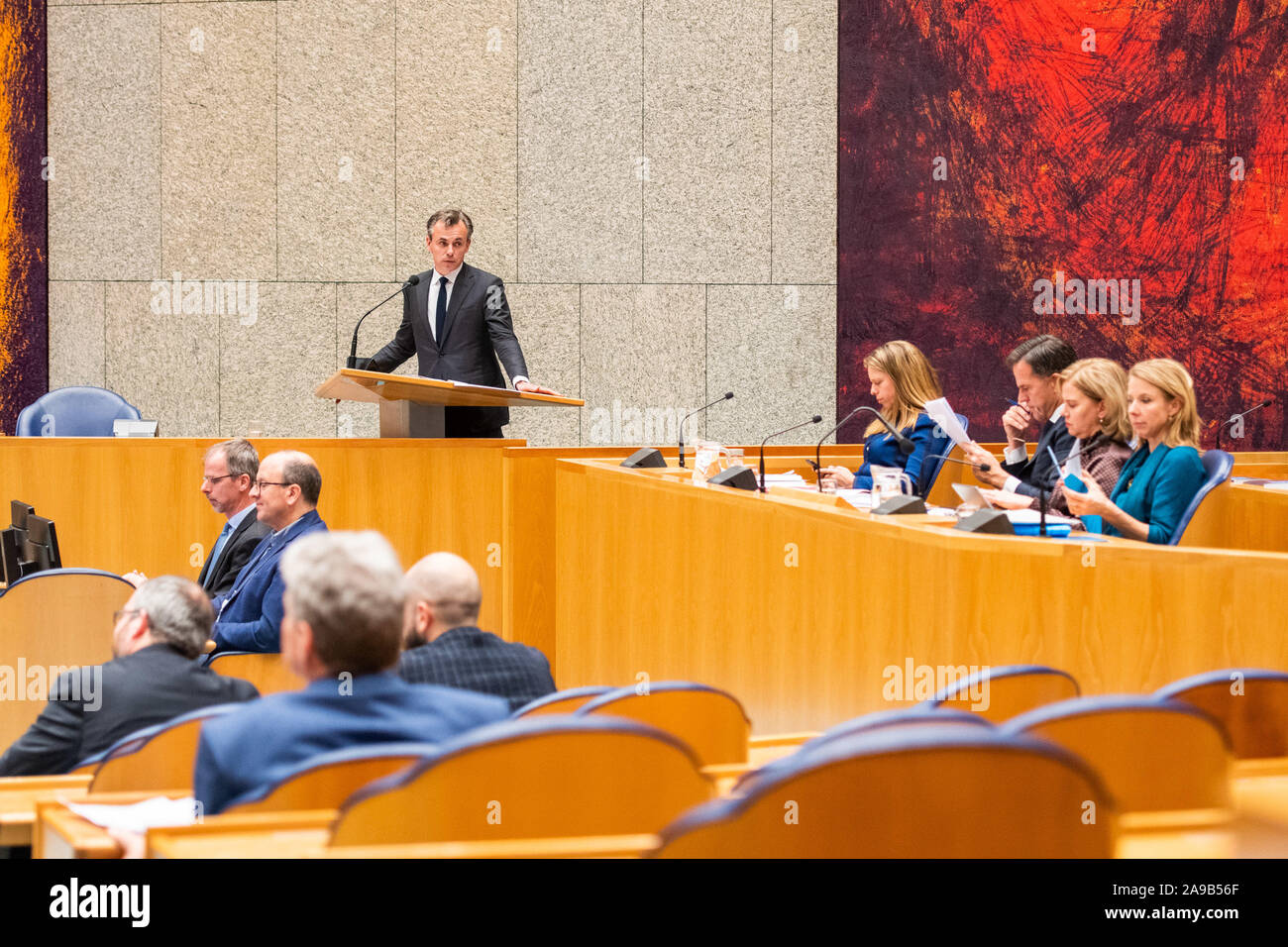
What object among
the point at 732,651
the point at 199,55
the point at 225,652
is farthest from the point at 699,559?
the point at 199,55

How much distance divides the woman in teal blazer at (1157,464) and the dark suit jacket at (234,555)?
93.3 inches

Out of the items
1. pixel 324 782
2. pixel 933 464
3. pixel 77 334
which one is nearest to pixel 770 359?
pixel 933 464

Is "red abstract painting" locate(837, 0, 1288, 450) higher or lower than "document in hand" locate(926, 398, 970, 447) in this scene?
higher

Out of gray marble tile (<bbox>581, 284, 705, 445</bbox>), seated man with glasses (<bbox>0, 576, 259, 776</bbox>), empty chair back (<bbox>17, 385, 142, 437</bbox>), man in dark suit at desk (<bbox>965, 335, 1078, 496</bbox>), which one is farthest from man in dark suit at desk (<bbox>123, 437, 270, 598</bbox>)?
gray marble tile (<bbox>581, 284, 705, 445</bbox>)

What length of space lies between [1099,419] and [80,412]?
4544mm

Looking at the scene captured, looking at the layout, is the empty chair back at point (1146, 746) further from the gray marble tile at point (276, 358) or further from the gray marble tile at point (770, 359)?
the gray marble tile at point (276, 358)

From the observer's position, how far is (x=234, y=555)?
13.4 ft

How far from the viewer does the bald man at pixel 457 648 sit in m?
2.32

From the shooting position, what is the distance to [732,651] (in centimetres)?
378

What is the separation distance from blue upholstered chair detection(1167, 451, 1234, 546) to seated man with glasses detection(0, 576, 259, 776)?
2.31 meters

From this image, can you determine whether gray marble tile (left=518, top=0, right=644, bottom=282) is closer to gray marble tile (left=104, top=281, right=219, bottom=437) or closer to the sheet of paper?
gray marble tile (left=104, top=281, right=219, bottom=437)

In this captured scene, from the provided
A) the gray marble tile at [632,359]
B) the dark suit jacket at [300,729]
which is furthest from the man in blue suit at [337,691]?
the gray marble tile at [632,359]

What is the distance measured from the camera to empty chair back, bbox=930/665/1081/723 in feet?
6.30
